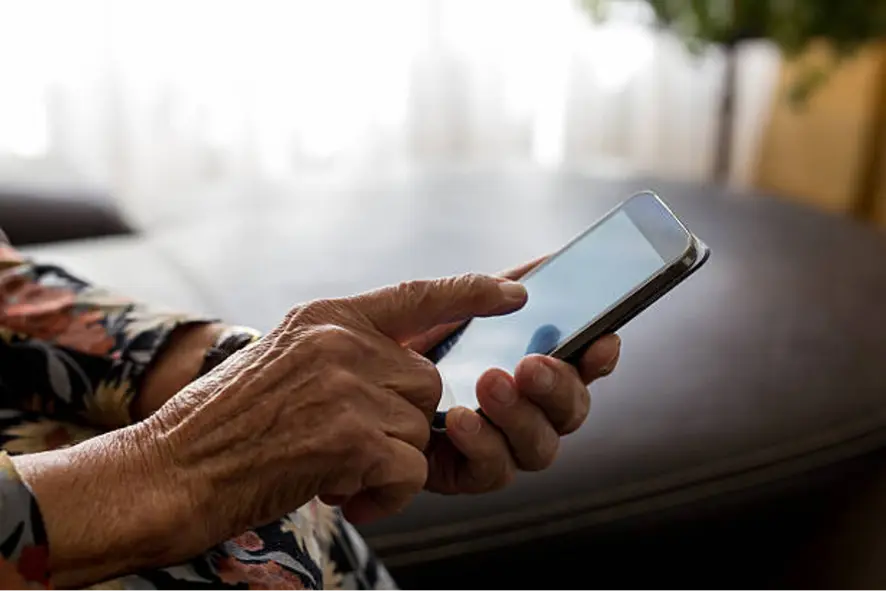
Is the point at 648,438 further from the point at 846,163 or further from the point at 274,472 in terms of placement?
the point at 846,163

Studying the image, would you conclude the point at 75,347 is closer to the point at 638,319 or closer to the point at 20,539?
the point at 20,539

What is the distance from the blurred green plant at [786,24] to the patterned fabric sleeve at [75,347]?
1.30m

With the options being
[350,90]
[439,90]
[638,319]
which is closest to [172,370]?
[638,319]

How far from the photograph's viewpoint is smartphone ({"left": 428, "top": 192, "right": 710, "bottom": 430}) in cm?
57

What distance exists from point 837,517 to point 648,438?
24cm

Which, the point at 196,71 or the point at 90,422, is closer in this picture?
the point at 90,422

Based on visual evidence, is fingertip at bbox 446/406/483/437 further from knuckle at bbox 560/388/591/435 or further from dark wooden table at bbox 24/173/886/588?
dark wooden table at bbox 24/173/886/588

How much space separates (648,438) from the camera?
0.96 meters

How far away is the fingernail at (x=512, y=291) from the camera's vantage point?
581mm

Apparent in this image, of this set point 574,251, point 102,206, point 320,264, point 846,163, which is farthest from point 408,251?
point 846,163

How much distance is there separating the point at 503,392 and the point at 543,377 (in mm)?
23

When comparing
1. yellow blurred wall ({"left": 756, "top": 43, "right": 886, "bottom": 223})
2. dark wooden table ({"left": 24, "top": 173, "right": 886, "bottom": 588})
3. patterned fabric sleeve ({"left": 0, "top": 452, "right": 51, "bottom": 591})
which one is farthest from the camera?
yellow blurred wall ({"left": 756, "top": 43, "right": 886, "bottom": 223})

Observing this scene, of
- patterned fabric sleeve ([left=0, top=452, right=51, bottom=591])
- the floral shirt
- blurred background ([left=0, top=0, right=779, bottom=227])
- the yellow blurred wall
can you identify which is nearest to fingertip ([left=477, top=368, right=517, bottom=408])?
the floral shirt

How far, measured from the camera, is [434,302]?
0.56 m
